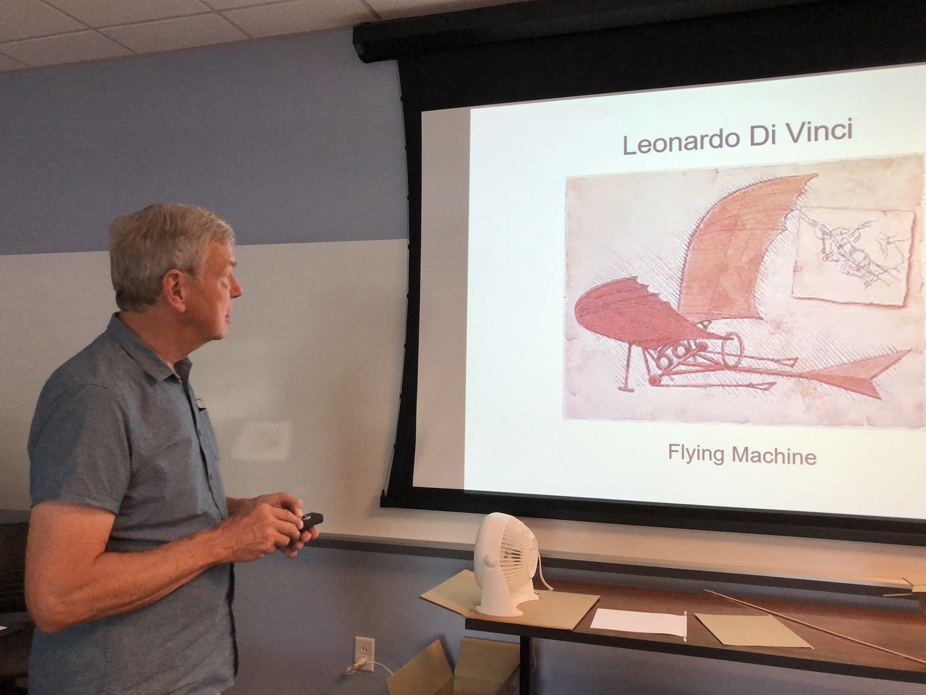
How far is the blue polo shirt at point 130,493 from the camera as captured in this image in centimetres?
124

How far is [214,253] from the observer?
149 centimetres

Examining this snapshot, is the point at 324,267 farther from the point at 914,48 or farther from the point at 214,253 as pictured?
the point at 914,48

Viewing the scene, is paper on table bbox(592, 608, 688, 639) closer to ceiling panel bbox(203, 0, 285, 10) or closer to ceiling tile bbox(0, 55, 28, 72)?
ceiling panel bbox(203, 0, 285, 10)

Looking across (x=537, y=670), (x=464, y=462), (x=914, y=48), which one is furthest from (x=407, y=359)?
(x=914, y=48)

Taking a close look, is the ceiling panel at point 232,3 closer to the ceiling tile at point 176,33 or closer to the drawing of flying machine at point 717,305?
the ceiling tile at point 176,33

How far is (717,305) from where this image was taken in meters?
2.07

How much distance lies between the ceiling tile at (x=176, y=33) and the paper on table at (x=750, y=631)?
250 centimetres

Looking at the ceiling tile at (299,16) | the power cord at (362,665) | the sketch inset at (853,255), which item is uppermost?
the ceiling tile at (299,16)

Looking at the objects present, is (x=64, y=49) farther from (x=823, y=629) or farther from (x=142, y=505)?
(x=823, y=629)

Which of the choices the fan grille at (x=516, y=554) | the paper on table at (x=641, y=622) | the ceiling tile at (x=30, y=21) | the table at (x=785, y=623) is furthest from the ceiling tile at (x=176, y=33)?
the paper on table at (x=641, y=622)

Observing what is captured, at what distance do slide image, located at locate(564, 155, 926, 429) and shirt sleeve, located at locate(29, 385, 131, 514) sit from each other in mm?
1329

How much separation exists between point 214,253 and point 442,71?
1.27 m

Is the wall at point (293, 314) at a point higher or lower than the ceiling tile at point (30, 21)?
lower

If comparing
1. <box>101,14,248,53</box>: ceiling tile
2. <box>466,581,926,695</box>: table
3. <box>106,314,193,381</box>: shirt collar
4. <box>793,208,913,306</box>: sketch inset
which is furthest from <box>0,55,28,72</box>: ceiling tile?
<box>793,208,913,306</box>: sketch inset
